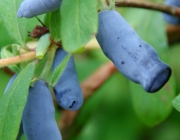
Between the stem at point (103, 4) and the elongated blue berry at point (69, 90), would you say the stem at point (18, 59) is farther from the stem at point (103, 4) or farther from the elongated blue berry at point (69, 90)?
the stem at point (103, 4)

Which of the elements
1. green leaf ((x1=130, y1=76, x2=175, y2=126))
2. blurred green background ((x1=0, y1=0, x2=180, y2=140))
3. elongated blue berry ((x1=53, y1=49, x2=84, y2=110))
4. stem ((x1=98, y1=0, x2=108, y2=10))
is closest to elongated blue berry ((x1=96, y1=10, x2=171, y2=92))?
stem ((x1=98, y1=0, x2=108, y2=10))

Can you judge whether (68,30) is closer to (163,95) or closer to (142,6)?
(142,6)

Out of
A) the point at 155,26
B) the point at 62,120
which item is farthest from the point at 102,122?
the point at 155,26

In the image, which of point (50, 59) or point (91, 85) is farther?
point (91, 85)

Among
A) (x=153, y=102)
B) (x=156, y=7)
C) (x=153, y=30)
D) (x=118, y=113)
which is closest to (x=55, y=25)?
(x=156, y=7)

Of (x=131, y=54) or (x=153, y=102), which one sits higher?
(x=131, y=54)

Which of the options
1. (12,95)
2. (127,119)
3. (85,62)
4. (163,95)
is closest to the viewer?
(12,95)

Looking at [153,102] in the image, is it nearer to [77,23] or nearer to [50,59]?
[50,59]
